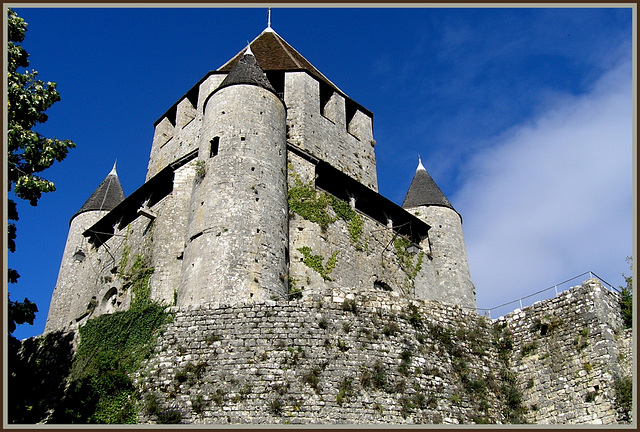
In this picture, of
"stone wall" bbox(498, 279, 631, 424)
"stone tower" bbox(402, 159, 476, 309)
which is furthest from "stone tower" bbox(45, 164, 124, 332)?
"stone wall" bbox(498, 279, 631, 424)

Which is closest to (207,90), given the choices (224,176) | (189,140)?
(189,140)

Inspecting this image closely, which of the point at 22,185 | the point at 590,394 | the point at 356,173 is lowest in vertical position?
the point at 590,394

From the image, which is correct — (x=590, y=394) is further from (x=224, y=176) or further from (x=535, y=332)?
(x=224, y=176)

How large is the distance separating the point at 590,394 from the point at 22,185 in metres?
11.9

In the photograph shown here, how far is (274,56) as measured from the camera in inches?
1117

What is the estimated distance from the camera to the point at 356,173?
85.8ft

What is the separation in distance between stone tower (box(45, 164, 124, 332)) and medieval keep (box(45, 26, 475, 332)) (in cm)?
7

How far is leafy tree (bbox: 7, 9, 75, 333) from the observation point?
474 inches

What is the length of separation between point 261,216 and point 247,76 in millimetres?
6276

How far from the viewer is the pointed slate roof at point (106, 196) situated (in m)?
28.0

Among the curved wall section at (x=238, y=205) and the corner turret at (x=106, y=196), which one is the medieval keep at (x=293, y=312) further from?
the corner turret at (x=106, y=196)

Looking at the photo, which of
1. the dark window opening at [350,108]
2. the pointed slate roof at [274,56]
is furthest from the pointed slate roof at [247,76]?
the dark window opening at [350,108]

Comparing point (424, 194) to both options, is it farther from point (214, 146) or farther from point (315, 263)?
point (214, 146)

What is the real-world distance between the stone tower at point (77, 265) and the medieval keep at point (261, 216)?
0.23 feet
